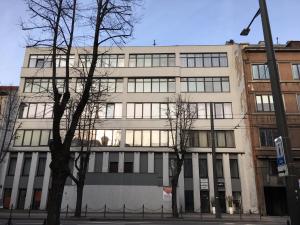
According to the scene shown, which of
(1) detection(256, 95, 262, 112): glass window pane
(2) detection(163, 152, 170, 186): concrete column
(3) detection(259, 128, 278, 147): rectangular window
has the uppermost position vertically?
(1) detection(256, 95, 262, 112): glass window pane

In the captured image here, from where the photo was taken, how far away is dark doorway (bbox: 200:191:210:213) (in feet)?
118

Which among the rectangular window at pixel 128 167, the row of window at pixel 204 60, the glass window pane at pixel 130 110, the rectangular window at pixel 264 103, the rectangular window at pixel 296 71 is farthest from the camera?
the row of window at pixel 204 60

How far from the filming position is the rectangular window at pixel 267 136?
114 ft

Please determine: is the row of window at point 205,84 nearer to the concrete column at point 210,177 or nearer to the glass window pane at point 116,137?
the concrete column at point 210,177

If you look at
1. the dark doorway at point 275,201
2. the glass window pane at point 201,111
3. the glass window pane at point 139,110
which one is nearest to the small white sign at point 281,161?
the dark doorway at point 275,201

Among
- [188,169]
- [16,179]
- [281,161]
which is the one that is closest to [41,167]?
[16,179]

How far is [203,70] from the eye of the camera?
42.6 meters

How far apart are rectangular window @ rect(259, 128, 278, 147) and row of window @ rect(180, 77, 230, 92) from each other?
8255mm

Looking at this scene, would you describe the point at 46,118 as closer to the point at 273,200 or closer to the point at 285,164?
the point at 273,200

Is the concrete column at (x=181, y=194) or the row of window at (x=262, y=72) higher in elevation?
the row of window at (x=262, y=72)

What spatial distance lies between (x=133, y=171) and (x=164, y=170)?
12.3 ft

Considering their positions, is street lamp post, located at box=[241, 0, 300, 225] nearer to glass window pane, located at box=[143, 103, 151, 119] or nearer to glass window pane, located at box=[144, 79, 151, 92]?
glass window pane, located at box=[143, 103, 151, 119]

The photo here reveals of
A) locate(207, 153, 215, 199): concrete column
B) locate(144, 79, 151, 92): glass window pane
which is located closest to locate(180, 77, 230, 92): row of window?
locate(144, 79, 151, 92): glass window pane

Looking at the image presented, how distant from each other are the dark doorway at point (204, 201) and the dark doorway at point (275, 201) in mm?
6443
